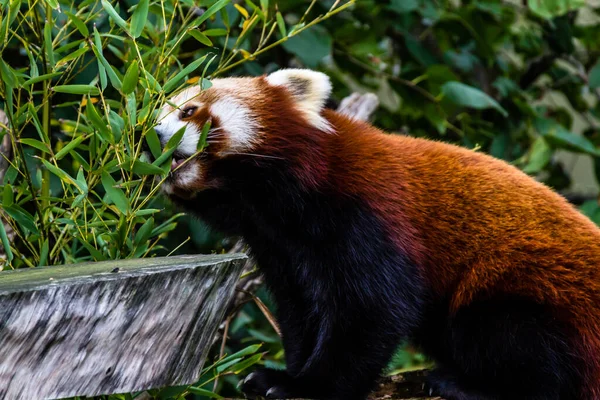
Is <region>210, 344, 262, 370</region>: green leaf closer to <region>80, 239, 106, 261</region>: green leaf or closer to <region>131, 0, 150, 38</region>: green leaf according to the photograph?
<region>80, 239, 106, 261</region>: green leaf

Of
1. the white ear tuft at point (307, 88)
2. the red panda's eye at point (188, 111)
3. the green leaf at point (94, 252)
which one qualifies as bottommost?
the green leaf at point (94, 252)

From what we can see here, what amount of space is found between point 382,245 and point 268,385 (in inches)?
19.7

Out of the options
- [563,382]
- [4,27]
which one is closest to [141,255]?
[4,27]

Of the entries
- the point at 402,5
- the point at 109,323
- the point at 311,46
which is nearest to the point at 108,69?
the point at 109,323

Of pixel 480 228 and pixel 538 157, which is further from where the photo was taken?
pixel 538 157

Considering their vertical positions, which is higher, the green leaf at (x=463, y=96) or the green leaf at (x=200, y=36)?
the green leaf at (x=200, y=36)

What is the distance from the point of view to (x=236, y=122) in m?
1.99

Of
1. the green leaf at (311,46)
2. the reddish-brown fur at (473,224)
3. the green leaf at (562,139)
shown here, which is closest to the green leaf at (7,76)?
the reddish-brown fur at (473,224)

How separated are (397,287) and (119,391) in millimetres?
833

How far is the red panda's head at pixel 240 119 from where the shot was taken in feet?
6.23

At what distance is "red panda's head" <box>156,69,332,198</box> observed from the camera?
1.90m

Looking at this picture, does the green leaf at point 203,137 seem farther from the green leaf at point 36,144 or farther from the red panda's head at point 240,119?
the green leaf at point 36,144

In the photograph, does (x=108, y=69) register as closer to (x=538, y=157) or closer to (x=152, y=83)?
(x=152, y=83)

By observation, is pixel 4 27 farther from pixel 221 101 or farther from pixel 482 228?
pixel 482 228
